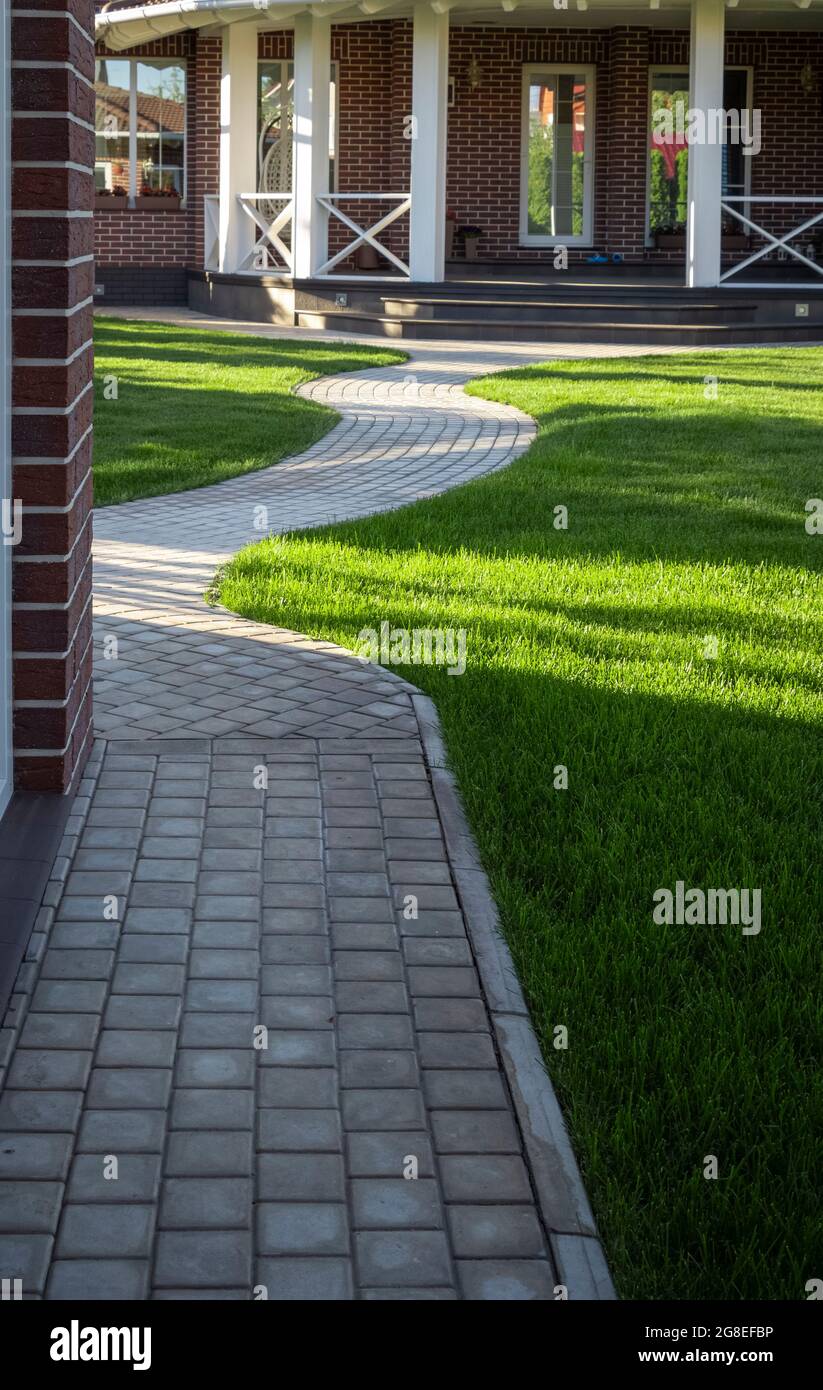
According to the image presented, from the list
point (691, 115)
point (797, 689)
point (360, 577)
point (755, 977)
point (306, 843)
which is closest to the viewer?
point (755, 977)

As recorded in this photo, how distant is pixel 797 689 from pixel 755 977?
6.99ft

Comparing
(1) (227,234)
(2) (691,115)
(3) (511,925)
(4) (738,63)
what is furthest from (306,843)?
(4) (738,63)

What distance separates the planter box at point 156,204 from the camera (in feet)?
74.4

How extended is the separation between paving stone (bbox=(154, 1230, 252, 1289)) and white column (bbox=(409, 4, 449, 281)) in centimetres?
1750

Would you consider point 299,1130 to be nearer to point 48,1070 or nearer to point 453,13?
point 48,1070

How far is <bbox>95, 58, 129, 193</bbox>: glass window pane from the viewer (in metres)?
22.7

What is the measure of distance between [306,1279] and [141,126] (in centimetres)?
2252

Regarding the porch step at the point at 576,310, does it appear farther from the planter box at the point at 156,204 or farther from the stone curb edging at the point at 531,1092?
the stone curb edging at the point at 531,1092

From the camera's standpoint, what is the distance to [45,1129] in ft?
9.36

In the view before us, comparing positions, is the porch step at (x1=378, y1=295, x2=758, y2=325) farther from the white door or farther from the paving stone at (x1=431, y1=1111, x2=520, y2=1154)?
the paving stone at (x1=431, y1=1111, x2=520, y2=1154)

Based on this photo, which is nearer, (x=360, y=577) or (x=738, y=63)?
(x=360, y=577)

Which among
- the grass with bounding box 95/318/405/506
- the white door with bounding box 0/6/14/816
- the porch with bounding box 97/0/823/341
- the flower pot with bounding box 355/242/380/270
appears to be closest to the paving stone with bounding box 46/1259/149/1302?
the white door with bounding box 0/6/14/816

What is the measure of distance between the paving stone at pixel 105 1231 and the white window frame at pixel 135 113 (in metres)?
21.7
